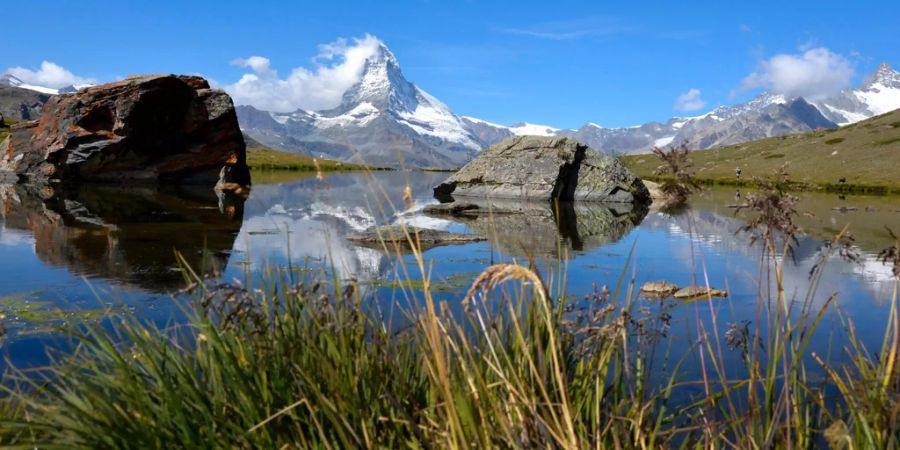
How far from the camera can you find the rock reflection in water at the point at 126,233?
38.6ft

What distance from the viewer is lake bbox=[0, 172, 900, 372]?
7715mm

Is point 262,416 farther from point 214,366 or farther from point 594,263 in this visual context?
point 594,263

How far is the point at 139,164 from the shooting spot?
4438 cm

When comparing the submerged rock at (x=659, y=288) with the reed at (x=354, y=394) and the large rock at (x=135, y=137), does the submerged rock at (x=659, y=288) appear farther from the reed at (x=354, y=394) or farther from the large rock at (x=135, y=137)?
the large rock at (x=135, y=137)

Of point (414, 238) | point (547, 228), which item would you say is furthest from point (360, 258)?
point (547, 228)

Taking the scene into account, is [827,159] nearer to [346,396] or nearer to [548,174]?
[548,174]

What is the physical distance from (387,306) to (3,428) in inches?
234

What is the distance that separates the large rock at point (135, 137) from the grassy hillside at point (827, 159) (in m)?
41.6

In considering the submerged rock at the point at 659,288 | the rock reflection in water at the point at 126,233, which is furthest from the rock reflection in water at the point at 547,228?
the rock reflection in water at the point at 126,233

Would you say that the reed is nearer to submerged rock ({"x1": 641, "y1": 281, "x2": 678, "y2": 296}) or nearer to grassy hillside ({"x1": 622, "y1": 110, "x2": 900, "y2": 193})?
submerged rock ({"x1": 641, "y1": 281, "x2": 678, "y2": 296})

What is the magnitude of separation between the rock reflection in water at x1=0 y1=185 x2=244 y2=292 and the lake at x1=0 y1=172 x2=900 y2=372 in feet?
0.15

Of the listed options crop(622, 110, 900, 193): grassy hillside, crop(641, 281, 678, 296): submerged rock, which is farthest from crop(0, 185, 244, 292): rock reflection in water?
crop(622, 110, 900, 193): grassy hillside

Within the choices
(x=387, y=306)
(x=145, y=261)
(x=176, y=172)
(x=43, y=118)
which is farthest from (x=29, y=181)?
(x=387, y=306)

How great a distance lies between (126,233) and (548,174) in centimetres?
2514
